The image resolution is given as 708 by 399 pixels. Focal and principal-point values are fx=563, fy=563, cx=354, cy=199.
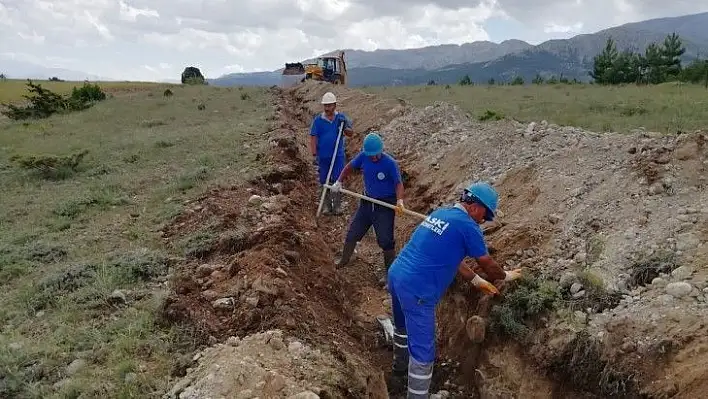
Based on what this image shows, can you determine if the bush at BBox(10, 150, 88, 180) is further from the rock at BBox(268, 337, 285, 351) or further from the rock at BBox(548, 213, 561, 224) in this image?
the rock at BBox(548, 213, 561, 224)

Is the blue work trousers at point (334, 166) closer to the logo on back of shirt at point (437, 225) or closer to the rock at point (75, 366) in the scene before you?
the logo on back of shirt at point (437, 225)

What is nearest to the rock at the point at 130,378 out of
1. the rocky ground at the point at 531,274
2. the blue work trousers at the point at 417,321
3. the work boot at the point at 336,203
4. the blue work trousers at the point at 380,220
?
the rocky ground at the point at 531,274

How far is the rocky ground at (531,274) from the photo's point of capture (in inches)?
152

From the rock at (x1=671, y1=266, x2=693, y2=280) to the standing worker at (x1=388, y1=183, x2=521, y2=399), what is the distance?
1.16 m

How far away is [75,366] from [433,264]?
280 cm

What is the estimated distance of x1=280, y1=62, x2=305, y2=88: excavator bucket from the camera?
3272 centimetres

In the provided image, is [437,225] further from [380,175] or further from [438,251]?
[380,175]

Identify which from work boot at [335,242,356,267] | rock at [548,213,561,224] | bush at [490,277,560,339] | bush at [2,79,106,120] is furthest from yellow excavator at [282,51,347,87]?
bush at [490,277,560,339]

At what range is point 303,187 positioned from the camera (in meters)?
9.95

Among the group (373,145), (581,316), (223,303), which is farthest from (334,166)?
(581,316)

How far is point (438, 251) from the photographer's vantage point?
13.7 feet

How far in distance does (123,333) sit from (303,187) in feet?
18.2

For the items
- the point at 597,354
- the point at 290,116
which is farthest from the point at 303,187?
the point at 290,116

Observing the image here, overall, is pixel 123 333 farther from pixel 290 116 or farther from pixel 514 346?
pixel 290 116
